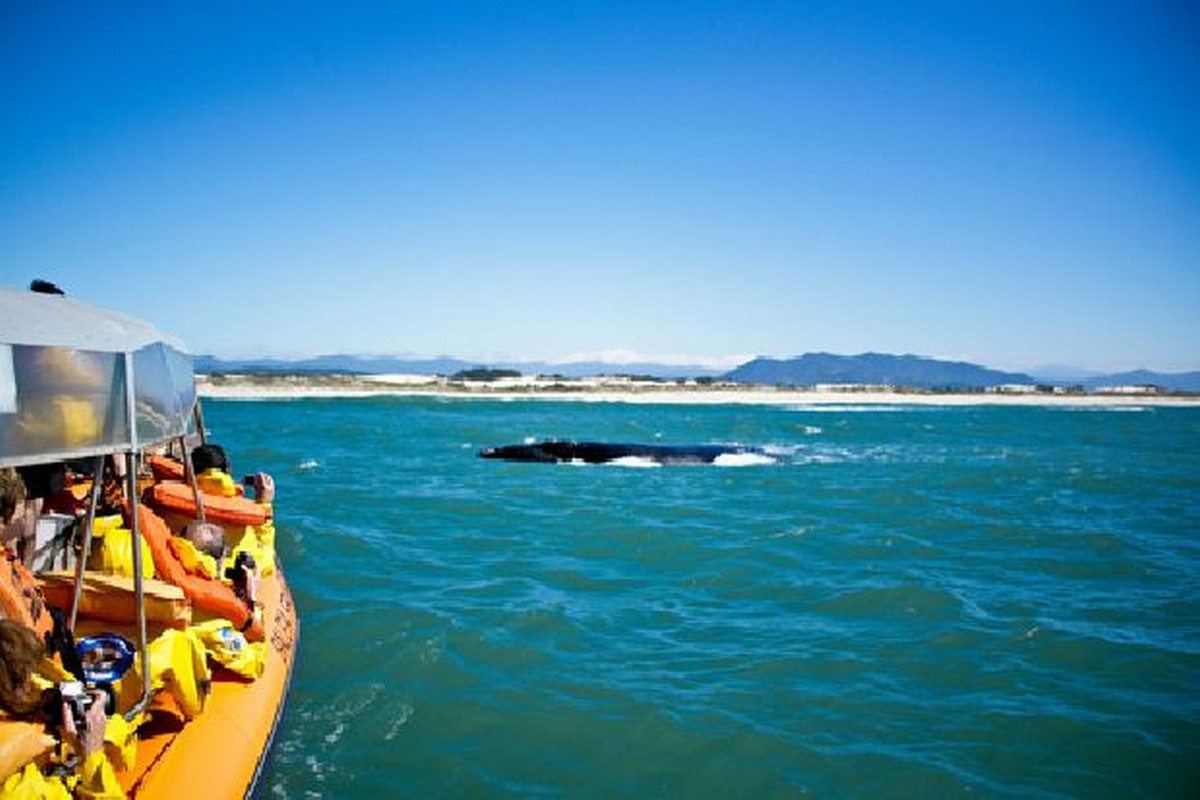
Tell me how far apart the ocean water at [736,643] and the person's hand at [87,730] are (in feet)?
10.5

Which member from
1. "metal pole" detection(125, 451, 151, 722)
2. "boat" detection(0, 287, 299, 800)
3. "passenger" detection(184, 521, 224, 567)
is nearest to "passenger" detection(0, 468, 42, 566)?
"boat" detection(0, 287, 299, 800)

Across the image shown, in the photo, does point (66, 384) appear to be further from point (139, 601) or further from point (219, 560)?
point (219, 560)

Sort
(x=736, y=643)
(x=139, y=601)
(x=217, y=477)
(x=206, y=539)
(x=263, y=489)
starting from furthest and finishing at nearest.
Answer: (x=736, y=643), (x=263, y=489), (x=217, y=477), (x=206, y=539), (x=139, y=601)

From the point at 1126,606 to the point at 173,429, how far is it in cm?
1538

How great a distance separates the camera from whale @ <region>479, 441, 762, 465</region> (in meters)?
35.3

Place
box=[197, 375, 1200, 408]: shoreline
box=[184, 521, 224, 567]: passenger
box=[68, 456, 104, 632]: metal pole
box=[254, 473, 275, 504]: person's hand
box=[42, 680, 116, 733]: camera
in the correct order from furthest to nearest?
box=[197, 375, 1200, 408]: shoreline, box=[254, 473, 275, 504]: person's hand, box=[184, 521, 224, 567]: passenger, box=[68, 456, 104, 632]: metal pole, box=[42, 680, 116, 733]: camera

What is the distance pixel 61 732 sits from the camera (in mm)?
4355

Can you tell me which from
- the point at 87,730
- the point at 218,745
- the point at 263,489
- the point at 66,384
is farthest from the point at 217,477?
the point at 87,730

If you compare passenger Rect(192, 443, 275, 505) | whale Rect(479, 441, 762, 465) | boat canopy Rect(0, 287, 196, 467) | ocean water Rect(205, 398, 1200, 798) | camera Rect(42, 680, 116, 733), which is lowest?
ocean water Rect(205, 398, 1200, 798)

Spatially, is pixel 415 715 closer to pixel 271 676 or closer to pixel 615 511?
pixel 271 676

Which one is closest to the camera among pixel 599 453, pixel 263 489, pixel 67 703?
pixel 67 703

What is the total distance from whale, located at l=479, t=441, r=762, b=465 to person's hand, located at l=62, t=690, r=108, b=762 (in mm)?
30062

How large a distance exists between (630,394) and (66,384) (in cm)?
11389

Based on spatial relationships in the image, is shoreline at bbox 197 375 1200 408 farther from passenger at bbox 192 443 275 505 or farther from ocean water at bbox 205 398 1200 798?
passenger at bbox 192 443 275 505
